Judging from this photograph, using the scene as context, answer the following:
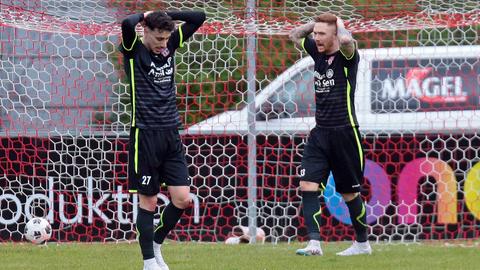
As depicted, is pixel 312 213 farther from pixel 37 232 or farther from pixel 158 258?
pixel 37 232

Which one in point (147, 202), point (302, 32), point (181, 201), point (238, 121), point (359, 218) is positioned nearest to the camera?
point (147, 202)

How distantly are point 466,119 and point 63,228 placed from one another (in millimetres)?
4217

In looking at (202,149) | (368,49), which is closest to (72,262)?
(202,149)

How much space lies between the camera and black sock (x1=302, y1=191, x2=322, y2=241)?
8562mm

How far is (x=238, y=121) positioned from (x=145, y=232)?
3.47 m

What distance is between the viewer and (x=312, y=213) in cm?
859

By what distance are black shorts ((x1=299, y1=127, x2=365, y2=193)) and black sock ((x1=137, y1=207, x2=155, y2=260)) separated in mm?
1592

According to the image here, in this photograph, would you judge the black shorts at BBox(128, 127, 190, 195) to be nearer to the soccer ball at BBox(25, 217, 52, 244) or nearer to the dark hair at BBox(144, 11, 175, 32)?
the dark hair at BBox(144, 11, 175, 32)

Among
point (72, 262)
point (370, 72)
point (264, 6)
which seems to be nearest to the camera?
point (72, 262)

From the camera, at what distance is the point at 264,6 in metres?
10.6

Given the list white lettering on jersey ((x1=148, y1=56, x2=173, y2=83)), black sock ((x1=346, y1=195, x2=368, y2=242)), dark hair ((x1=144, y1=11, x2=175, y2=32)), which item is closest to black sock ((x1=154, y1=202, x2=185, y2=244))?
white lettering on jersey ((x1=148, y1=56, x2=173, y2=83))

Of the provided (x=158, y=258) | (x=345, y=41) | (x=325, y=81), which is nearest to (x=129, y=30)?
(x=158, y=258)

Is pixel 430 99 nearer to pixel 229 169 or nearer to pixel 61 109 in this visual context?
pixel 229 169

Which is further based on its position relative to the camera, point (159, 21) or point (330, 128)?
point (330, 128)
